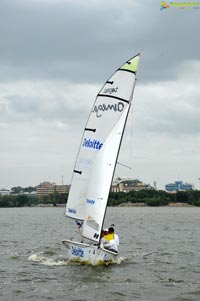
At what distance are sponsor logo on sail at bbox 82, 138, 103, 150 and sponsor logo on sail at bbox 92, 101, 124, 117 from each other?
123 centimetres

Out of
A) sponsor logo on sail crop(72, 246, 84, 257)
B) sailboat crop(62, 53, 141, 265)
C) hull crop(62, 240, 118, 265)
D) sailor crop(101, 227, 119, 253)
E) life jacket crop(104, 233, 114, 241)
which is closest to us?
hull crop(62, 240, 118, 265)

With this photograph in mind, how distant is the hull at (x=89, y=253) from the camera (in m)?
25.4

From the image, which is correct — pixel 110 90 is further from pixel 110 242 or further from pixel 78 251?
pixel 78 251

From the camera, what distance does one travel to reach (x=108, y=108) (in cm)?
2655

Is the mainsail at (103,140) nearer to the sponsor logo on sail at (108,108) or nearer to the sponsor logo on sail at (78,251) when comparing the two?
the sponsor logo on sail at (108,108)

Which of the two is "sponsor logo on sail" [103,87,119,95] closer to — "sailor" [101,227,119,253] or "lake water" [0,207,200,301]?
"sailor" [101,227,119,253]

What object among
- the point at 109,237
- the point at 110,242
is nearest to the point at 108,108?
the point at 109,237

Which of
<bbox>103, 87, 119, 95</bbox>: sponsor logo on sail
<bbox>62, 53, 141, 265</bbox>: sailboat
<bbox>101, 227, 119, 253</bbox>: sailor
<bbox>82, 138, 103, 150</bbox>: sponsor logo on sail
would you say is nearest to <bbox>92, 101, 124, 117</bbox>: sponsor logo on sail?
<bbox>62, 53, 141, 265</bbox>: sailboat

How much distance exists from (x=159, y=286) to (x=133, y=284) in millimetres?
1062

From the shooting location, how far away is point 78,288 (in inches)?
845

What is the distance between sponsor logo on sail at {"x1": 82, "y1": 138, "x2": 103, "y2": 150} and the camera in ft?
87.5

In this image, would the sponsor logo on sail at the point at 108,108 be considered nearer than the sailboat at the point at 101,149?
No

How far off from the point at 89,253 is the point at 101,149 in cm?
477

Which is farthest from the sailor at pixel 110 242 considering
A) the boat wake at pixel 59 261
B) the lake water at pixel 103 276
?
the lake water at pixel 103 276
